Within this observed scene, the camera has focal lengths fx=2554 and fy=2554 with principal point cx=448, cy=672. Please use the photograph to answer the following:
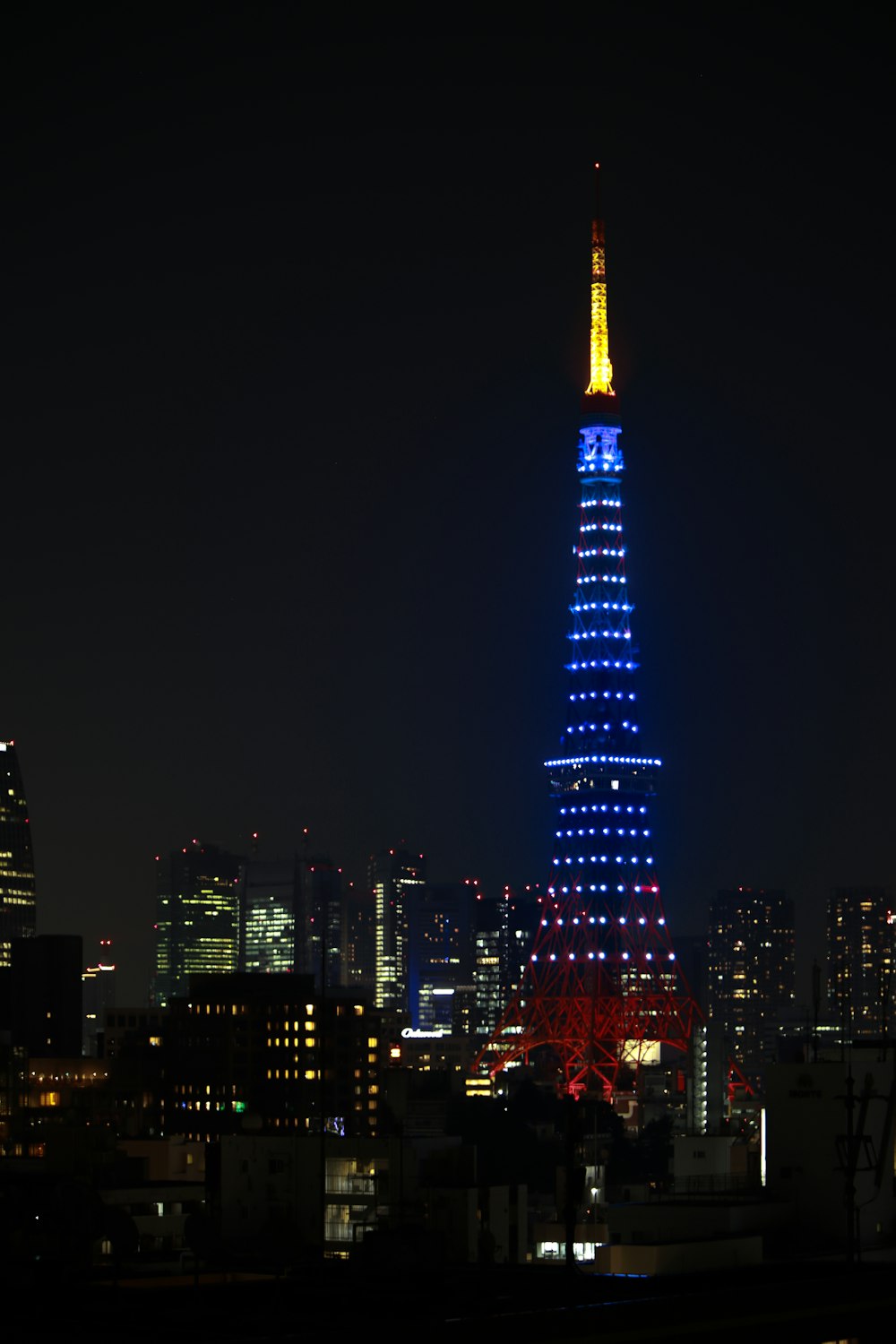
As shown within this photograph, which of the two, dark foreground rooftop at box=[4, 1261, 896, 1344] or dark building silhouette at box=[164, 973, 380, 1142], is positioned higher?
dark building silhouette at box=[164, 973, 380, 1142]

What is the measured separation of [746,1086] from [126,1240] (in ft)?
484

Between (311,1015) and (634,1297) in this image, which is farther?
(311,1015)

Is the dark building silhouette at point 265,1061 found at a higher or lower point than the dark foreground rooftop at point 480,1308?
higher

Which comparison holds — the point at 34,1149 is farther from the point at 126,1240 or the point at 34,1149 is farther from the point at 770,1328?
the point at 770,1328

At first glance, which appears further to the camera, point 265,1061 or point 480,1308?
point 265,1061

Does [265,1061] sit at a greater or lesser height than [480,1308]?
greater

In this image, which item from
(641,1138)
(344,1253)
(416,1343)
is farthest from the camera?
(641,1138)

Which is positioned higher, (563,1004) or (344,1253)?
(563,1004)

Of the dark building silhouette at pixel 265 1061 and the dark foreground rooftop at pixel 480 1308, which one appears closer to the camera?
the dark foreground rooftop at pixel 480 1308

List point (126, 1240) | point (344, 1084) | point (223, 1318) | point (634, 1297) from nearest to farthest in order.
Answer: point (223, 1318) < point (634, 1297) < point (126, 1240) < point (344, 1084)

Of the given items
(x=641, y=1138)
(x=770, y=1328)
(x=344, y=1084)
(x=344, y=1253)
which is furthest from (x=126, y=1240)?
(x=344, y=1084)

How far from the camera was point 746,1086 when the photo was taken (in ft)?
608

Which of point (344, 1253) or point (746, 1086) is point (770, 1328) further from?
point (746, 1086)

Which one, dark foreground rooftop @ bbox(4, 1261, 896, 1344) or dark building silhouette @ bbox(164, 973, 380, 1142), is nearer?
dark foreground rooftop @ bbox(4, 1261, 896, 1344)
